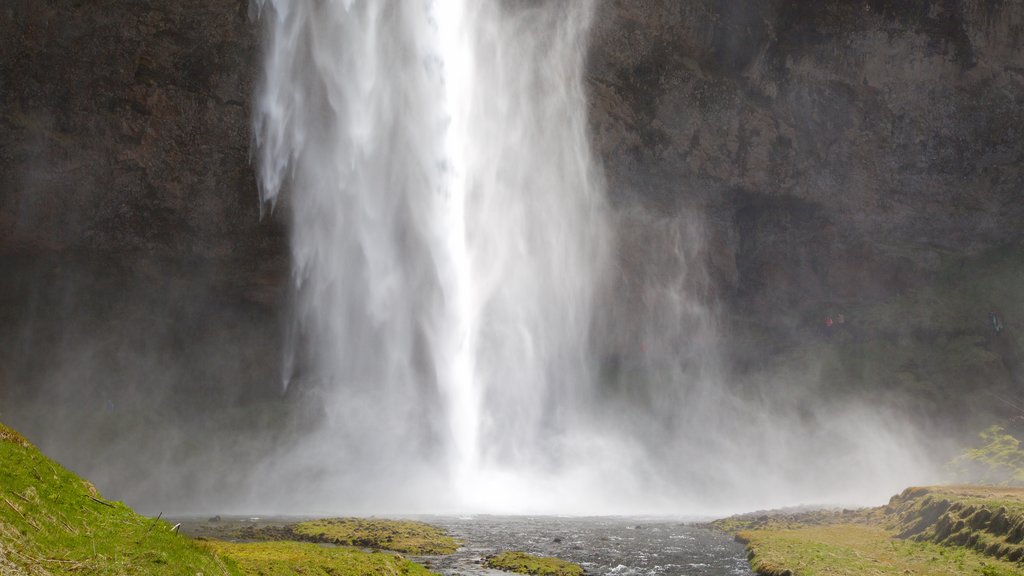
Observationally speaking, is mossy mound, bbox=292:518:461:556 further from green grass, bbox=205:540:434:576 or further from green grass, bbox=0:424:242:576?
green grass, bbox=0:424:242:576

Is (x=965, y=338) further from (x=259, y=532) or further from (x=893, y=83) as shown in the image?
(x=259, y=532)

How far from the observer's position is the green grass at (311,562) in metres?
16.5

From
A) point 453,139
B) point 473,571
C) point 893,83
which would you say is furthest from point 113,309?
point 893,83

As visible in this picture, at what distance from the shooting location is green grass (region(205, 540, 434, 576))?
16453 mm

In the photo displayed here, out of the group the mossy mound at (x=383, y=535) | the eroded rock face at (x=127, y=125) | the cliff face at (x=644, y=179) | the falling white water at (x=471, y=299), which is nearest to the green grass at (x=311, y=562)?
the mossy mound at (x=383, y=535)

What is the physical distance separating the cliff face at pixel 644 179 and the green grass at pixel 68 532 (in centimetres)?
4179

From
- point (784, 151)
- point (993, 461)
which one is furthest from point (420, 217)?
point (993, 461)

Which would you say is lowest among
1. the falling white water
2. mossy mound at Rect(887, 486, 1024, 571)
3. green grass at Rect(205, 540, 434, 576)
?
green grass at Rect(205, 540, 434, 576)

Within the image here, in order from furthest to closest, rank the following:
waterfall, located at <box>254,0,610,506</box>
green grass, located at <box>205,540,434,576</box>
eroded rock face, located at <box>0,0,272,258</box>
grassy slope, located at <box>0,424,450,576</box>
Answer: waterfall, located at <box>254,0,610,506</box> < eroded rock face, located at <box>0,0,272,258</box> < green grass, located at <box>205,540,434,576</box> < grassy slope, located at <box>0,424,450,576</box>

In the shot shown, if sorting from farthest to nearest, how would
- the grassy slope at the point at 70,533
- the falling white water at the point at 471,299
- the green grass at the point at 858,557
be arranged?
the falling white water at the point at 471,299, the green grass at the point at 858,557, the grassy slope at the point at 70,533

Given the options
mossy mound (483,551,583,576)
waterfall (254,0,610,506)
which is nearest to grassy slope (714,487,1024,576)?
mossy mound (483,551,583,576)

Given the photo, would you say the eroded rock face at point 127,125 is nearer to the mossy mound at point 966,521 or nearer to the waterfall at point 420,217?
the waterfall at point 420,217

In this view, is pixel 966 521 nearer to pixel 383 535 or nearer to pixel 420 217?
pixel 383 535

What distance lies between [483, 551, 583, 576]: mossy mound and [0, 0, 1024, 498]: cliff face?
35.8 meters
